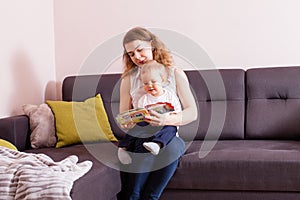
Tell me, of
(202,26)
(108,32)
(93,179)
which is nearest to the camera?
(93,179)

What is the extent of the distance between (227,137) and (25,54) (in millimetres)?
1463

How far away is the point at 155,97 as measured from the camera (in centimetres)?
270

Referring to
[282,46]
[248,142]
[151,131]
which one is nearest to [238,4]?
[282,46]

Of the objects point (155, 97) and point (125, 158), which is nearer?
point (125, 158)

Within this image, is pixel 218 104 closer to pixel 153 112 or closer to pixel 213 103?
pixel 213 103

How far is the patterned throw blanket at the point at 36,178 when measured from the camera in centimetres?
201

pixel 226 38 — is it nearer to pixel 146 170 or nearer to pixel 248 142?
pixel 248 142

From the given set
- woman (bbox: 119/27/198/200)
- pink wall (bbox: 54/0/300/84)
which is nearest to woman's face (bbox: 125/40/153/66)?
woman (bbox: 119/27/198/200)

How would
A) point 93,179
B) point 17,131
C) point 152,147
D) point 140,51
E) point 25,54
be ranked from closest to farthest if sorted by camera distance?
1. point 93,179
2. point 152,147
3. point 140,51
4. point 17,131
5. point 25,54

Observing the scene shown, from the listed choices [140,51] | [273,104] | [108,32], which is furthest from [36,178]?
[108,32]

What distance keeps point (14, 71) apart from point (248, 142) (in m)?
1.57

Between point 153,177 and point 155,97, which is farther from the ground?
point 155,97

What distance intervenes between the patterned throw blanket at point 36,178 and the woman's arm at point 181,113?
0.48 meters

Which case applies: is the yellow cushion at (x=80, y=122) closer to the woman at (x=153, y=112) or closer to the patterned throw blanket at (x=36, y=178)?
the woman at (x=153, y=112)
